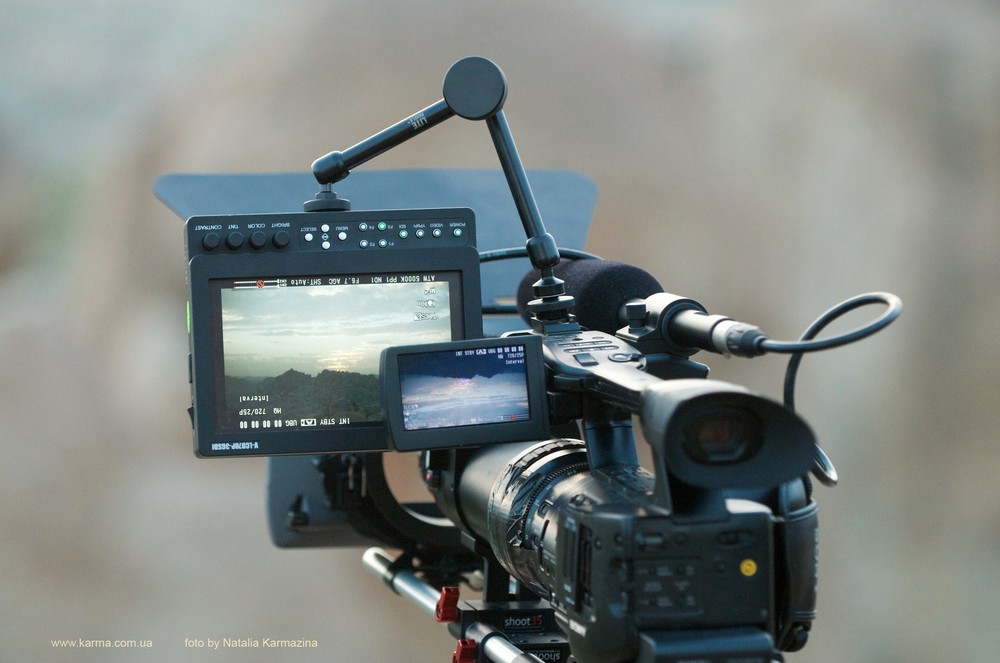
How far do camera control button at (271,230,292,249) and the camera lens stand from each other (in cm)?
52

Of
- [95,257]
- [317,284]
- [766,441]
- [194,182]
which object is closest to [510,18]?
[95,257]

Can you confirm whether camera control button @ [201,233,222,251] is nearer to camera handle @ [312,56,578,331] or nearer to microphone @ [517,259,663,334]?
camera handle @ [312,56,578,331]

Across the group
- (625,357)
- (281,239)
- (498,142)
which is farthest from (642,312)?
(281,239)

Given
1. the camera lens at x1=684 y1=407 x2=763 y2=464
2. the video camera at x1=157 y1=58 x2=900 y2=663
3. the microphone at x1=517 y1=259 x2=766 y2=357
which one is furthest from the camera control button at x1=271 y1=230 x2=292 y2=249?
the camera lens at x1=684 y1=407 x2=763 y2=464

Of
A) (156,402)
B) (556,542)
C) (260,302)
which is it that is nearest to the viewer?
(556,542)

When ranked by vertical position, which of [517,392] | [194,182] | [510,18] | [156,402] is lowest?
[156,402]

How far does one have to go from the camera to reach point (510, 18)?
2.88 meters

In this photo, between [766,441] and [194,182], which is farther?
[194,182]

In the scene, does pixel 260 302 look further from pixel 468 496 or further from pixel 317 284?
pixel 468 496

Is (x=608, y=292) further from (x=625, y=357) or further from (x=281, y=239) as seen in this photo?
(x=281, y=239)

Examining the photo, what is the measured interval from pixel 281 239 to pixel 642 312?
1.20 ft

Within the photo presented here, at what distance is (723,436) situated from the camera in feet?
2.24

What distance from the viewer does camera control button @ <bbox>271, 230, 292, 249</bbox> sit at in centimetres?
105

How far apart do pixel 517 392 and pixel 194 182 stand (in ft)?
2.53
